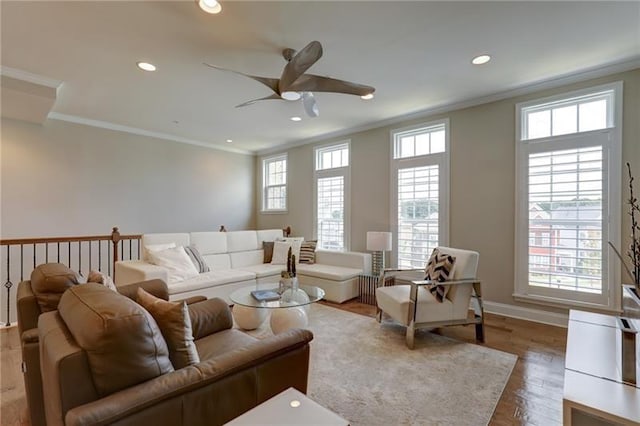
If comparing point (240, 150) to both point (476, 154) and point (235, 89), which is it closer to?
point (235, 89)

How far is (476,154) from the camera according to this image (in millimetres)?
3857

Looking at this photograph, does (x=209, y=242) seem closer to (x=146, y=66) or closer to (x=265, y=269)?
(x=265, y=269)

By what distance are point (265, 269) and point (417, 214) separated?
247 centimetres

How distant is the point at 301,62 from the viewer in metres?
2.22

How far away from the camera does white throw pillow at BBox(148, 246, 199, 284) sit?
12.3ft

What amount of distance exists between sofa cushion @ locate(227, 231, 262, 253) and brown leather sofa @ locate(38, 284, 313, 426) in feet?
11.8

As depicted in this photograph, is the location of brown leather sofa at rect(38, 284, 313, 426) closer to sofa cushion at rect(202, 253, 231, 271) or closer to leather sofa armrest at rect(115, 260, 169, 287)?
leather sofa armrest at rect(115, 260, 169, 287)

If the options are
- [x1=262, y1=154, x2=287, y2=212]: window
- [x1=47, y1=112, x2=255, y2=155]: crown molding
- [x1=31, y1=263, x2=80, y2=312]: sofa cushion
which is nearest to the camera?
[x1=31, y1=263, x2=80, y2=312]: sofa cushion

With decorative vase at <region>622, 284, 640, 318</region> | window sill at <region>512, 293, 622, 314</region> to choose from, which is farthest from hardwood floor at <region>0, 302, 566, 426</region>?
decorative vase at <region>622, 284, 640, 318</region>

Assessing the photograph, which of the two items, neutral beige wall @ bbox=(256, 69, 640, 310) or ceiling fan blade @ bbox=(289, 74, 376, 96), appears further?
neutral beige wall @ bbox=(256, 69, 640, 310)

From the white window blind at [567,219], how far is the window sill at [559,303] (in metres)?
0.15

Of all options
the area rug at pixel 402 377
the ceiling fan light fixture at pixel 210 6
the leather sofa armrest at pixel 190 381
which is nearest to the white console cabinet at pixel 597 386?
the area rug at pixel 402 377

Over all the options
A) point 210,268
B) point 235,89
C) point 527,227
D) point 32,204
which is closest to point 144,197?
point 32,204

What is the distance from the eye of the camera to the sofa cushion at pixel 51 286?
1684 millimetres
